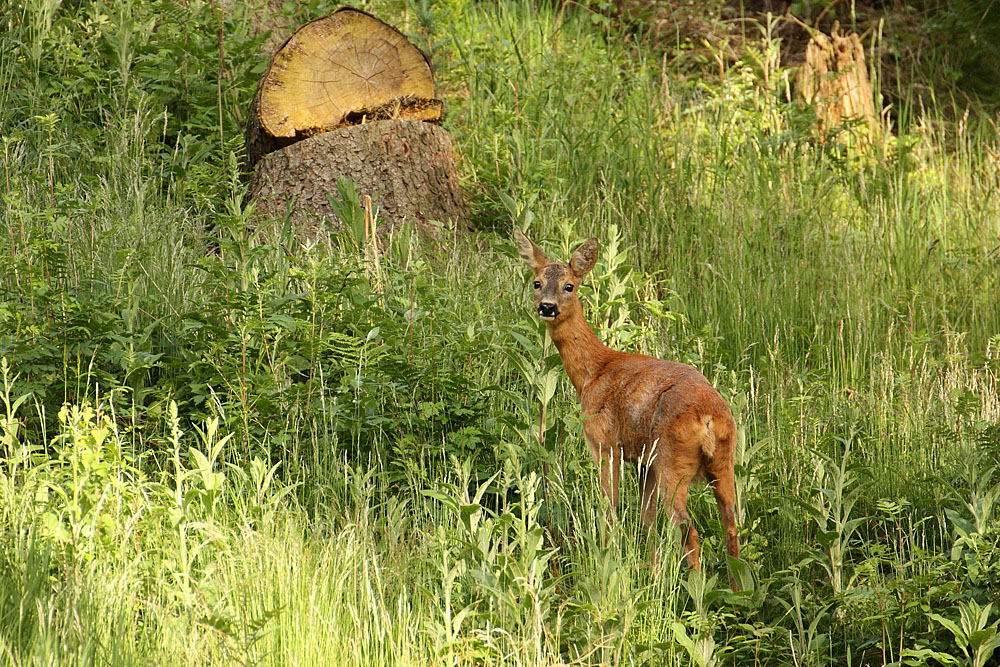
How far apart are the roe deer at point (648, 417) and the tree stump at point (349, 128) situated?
2.79m

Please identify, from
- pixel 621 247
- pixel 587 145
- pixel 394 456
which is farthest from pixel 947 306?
pixel 394 456

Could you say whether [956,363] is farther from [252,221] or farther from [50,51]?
[50,51]

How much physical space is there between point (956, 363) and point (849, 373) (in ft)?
1.97

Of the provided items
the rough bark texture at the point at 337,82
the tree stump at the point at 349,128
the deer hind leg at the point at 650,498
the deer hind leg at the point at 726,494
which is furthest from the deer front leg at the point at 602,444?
the rough bark texture at the point at 337,82

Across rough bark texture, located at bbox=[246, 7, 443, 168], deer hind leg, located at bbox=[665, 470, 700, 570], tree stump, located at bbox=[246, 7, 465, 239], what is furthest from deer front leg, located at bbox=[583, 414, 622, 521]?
rough bark texture, located at bbox=[246, 7, 443, 168]

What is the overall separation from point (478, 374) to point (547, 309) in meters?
0.76

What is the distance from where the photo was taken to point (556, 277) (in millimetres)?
5055

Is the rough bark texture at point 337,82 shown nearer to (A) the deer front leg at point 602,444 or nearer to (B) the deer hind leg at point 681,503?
(A) the deer front leg at point 602,444

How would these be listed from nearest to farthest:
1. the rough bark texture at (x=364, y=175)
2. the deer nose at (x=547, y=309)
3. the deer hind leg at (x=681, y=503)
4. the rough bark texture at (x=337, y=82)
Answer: the deer hind leg at (x=681, y=503)
the deer nose at (x=547, y=309)
the rough bark texture at (x=364, y=175)
the rough bark texture at (x=337, y=82)

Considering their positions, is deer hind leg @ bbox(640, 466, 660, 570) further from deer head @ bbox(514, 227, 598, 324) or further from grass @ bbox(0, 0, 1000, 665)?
deer head @ bbox(514, 227, 598, 324)

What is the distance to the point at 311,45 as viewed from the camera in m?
7.75

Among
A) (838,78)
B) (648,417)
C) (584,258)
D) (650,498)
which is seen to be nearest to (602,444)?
(648,417)

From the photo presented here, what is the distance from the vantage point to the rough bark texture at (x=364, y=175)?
A: 7.49 metres

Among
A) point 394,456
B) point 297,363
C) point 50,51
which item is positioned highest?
point 50,51
